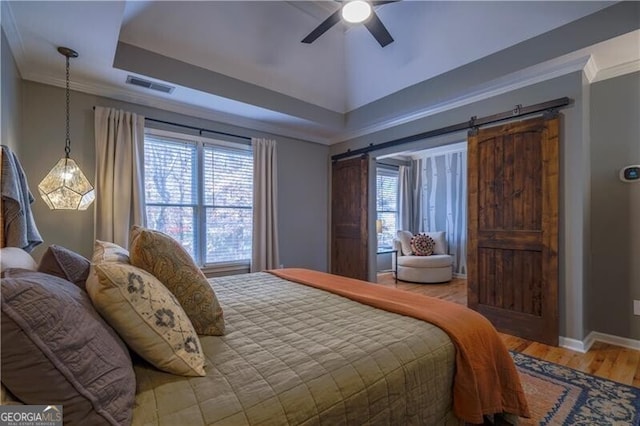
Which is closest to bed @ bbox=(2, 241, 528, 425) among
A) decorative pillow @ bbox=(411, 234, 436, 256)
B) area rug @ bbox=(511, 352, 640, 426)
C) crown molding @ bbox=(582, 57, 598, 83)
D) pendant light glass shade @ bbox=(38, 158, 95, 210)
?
area rug @ bbox=(511, 352, 640, 426)

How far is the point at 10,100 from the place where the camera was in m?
2.36

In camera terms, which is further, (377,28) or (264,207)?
(264,207)

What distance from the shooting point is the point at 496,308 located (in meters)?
3.15

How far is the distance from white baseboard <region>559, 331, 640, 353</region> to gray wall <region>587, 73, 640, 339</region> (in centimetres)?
4

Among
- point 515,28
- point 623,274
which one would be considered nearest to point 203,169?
point 515,28

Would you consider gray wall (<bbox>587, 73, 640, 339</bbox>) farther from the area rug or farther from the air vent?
the air vent

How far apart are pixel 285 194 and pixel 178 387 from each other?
3.80 meters

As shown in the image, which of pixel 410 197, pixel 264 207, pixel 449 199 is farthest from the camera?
pixel 410 197

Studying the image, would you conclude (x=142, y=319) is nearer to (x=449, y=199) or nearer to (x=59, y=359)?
(x=59, y=359)

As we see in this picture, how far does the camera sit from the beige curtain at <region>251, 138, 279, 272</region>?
419cm

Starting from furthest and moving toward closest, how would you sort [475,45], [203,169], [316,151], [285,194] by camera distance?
[316,151] < [285,194] < [203,169] < [475,45]

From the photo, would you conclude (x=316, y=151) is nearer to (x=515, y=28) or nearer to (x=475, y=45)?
(x=475, y=45)

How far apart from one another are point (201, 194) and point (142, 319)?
10.1ft

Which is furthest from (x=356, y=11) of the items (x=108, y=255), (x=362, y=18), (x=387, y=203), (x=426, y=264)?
(x=387, y=203)
